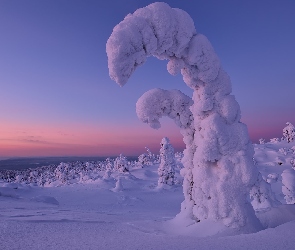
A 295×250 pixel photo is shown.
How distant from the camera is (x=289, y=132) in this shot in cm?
5947

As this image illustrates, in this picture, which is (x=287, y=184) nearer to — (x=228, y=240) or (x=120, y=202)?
(x=228, y=240)

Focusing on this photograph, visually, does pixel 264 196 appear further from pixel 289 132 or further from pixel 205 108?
pixel 289 132

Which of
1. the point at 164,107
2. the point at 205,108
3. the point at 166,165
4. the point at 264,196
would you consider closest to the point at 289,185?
the point at 264,196

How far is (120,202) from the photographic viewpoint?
65.1ft

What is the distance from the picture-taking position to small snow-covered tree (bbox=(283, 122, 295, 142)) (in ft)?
194

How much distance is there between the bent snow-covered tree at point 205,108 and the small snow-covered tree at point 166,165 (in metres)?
29.4

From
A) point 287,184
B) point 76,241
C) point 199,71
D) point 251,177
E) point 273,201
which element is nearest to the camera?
point 76,241

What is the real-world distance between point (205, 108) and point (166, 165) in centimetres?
3099

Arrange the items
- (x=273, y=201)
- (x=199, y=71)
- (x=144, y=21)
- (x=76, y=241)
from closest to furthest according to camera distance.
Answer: (x=76, y=241)
(x=144, y=21)
(x=199, y=71)
(x=273, y=201)

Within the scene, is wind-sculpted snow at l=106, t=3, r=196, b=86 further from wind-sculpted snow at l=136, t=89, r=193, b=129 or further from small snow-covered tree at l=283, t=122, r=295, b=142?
small snow-covered tree at l=283, t=122, r=295, b=142

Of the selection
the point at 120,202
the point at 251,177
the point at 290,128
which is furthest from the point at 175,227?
the point at 290,128

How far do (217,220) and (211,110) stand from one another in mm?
2606

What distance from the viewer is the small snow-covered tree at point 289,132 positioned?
59062 mm

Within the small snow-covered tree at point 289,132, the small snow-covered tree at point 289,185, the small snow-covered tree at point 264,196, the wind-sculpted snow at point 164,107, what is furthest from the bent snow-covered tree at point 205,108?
the small snow-covered tree at point 289,132
